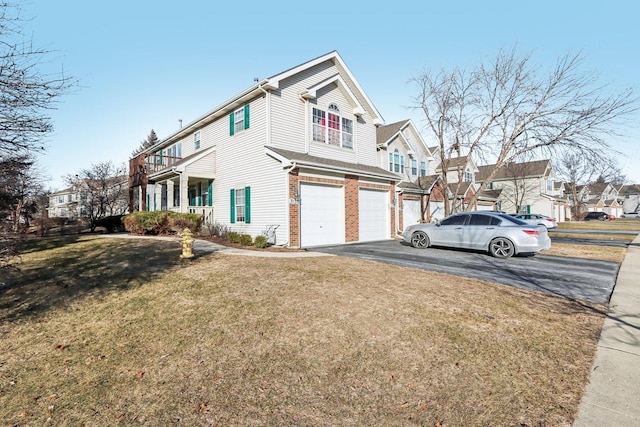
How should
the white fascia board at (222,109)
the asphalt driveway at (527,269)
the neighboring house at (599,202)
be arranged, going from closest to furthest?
the asphalt driveway at (527,269)
the white fascia board at (222,109)
the neighboring house at (599,202)

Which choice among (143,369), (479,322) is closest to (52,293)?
(143,369)

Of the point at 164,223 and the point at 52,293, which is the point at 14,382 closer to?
the point at 52,293

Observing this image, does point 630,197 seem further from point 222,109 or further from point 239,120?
point 222,109

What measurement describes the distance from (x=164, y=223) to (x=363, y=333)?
13408 millimetres

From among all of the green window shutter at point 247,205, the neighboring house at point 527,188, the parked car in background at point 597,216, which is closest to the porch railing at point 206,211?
the green window shutter at point 247,205

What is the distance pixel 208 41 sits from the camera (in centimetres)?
1293

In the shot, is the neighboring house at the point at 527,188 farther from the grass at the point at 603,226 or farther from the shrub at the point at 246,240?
the shrub at the point at 246,240

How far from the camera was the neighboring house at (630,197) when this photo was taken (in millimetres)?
83494

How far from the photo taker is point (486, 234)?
11.1m

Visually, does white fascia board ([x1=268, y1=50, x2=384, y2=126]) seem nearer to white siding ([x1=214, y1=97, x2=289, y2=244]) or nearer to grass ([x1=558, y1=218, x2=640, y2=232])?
white siding ([x1=214, y1=97, x2=289, y2=244])

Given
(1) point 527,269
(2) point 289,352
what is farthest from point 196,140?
(1) point 527,269

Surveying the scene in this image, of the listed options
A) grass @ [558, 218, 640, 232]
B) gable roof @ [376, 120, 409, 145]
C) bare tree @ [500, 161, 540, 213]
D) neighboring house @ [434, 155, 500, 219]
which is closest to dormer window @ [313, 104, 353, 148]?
gable roof @ [376, 120, 409, 145]

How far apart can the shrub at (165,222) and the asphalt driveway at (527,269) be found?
8055mm

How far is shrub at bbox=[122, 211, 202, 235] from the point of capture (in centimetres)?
1470
